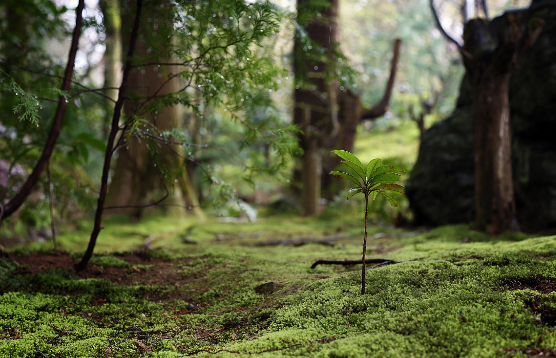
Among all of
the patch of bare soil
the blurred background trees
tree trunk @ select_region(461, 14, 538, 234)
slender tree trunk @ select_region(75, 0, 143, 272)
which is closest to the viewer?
slender tree trunk @ select_region(75, 0, 143, 272)

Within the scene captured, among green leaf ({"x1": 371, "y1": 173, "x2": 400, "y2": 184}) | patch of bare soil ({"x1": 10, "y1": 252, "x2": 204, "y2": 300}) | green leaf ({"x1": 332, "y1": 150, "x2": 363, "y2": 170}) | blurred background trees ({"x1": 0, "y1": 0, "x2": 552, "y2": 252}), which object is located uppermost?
blurred background trees ({"x1": 0, "y1": 0, "x2": 552, "y2": 252})

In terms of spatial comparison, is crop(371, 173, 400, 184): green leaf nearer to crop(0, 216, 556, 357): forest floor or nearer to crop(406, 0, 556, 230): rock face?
crop(0, 216, 556, 357): forest floor

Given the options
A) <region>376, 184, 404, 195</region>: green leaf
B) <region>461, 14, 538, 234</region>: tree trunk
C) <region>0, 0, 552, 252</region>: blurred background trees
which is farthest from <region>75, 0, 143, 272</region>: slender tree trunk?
<region>461, 14, 538, 234</region>: tree trunk

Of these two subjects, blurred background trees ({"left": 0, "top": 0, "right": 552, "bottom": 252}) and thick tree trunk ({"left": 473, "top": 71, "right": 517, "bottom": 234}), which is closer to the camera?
blurred background trees ({"left": 0, "top": 0, "right": 552, "bottom": 252})

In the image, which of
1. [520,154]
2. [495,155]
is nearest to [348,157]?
[495,155]

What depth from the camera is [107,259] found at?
11.7ft

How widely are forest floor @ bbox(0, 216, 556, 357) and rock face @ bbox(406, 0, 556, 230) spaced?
7.63 ft

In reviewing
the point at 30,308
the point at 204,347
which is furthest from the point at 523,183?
the point at 30,308

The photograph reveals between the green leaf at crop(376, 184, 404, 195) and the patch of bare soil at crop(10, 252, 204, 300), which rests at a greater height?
the green leaf at crop(376, 184, 404, 195)

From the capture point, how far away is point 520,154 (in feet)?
17.5

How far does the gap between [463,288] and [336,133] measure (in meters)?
5.91

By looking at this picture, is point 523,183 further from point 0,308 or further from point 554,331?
point 0,308

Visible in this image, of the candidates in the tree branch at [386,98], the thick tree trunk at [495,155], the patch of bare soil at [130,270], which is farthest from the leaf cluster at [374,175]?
the tree branch at [386,98]

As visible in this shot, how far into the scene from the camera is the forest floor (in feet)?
5.83
